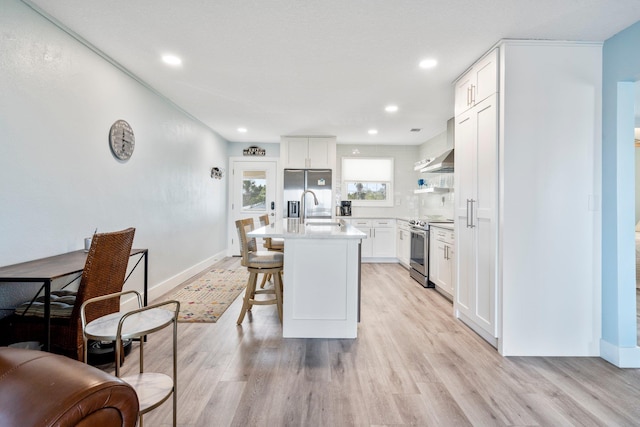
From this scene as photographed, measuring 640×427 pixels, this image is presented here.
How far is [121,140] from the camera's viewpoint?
9.87 ft

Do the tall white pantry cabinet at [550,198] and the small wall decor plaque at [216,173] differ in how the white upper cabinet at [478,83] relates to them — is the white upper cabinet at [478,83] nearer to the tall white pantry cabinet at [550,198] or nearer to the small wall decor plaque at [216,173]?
the tall white pantry cabinet at [550,198]

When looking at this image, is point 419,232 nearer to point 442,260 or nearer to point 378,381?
point 442,260

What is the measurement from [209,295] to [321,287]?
1.88 meters

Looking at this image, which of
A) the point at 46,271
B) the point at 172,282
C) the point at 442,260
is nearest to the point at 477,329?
the point at 442,260

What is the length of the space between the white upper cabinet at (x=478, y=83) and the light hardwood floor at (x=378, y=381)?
82.1 inches

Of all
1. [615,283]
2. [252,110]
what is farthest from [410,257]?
[252,110]

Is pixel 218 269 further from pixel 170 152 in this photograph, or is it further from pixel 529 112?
pixel 529 112

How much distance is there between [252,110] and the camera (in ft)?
14.2

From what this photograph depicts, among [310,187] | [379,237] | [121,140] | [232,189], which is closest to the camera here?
[121,140]

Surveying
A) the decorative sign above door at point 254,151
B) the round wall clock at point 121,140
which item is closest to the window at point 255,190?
the decorative sign above door at point 254,151

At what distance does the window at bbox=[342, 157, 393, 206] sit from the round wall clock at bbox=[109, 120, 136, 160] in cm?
415

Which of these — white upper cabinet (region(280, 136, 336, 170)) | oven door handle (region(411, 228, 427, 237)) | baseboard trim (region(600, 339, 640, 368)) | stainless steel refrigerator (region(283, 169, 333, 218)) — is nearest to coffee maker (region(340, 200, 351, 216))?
stainless steel refrigerator (region(283, 169, 333, 218))

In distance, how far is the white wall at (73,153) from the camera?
1996mm

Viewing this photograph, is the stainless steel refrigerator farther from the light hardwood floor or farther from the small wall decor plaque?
the light hardwood floor
